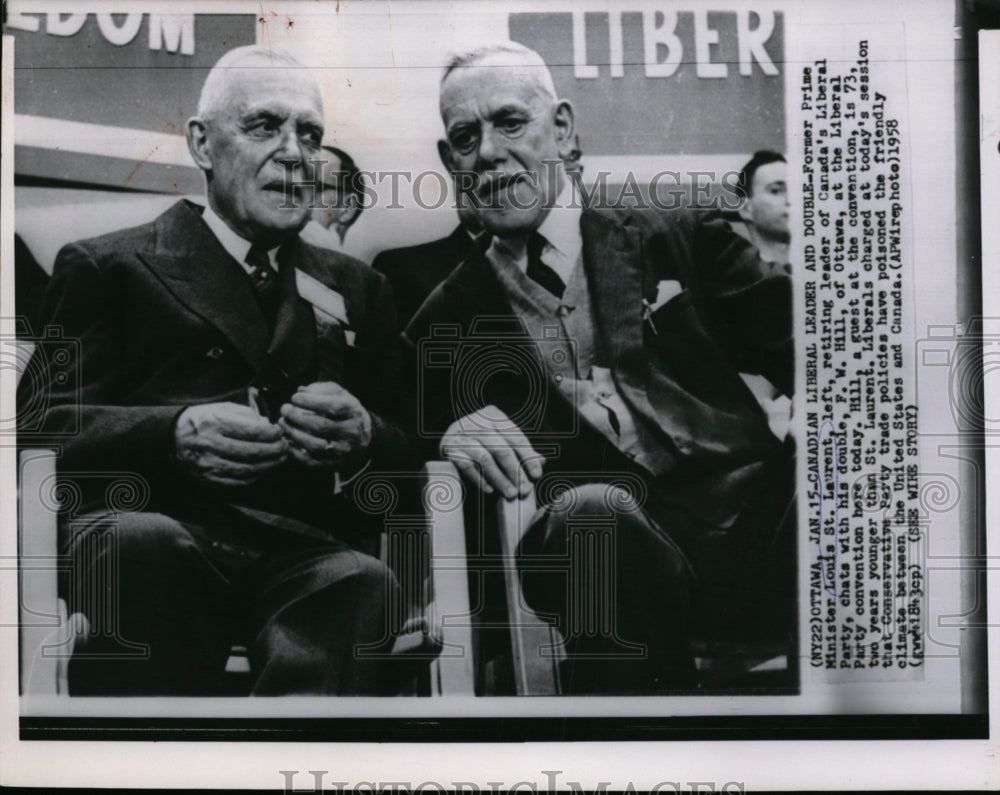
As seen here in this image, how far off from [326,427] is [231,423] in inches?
8.1

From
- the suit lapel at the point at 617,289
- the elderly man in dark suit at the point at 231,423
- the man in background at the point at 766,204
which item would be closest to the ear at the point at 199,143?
the elderly man in dark suit at the point at 231,423

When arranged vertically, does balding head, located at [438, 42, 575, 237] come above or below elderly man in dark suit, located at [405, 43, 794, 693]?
above

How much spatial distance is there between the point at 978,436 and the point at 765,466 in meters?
0.48

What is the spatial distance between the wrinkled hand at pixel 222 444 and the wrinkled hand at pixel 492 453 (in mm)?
414

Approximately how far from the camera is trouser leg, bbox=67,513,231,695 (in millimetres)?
2035

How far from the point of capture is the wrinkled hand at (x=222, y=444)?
203 centimetres

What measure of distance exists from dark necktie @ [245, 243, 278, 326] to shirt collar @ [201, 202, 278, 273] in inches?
0.4

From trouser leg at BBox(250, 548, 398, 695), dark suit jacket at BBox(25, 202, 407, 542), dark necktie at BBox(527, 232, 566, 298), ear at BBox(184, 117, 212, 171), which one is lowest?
trouser leg at BBox(250, 548, 398, 695)

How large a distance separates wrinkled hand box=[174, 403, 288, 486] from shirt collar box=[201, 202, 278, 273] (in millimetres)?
333

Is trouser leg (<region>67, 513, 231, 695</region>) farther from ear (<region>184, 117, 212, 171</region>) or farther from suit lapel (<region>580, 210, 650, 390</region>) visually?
suit lapel (<region>580, 210, 650, 390</region>)

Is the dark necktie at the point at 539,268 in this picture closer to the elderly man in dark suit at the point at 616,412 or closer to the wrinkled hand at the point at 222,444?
the elderly man in dark suit at the point at 616,412

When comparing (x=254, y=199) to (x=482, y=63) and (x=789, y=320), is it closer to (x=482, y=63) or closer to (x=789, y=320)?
(x=482, y=63)

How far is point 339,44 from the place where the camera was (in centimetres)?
206

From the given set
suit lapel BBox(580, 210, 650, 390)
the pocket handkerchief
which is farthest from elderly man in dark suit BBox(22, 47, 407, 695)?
the pocket handkerchief
